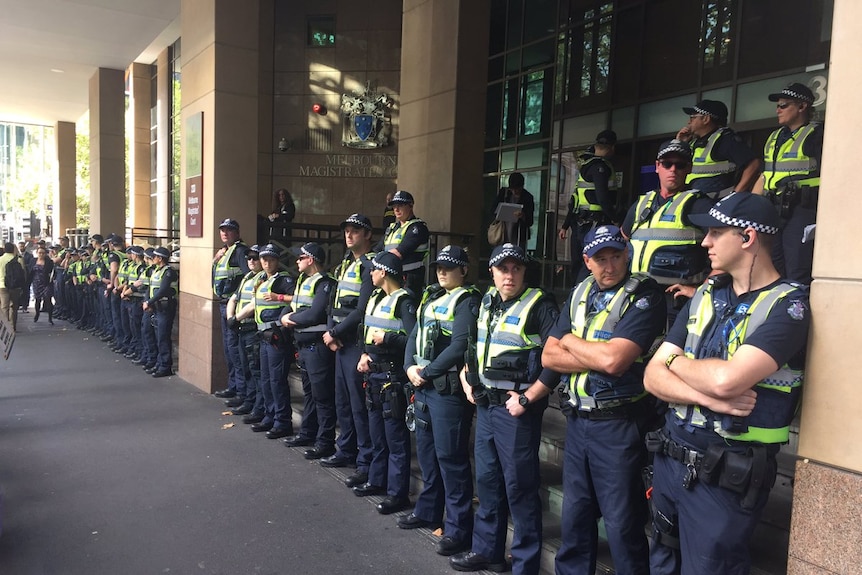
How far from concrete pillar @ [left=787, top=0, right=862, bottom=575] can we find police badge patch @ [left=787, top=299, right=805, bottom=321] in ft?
0.30

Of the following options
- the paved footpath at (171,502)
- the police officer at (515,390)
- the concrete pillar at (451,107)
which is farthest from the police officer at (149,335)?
the police officer at (515,390)

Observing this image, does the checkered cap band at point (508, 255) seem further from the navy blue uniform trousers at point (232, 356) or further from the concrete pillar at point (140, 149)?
the concrete pillar at point (140, 149)

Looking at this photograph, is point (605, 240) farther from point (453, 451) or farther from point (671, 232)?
point (453, 451)

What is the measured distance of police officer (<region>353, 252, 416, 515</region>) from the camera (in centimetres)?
514

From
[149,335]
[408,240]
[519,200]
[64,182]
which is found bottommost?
[149,335]

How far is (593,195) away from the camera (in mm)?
6203

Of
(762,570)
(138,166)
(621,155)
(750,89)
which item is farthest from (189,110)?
(138,166)

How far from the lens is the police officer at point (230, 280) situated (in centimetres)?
841

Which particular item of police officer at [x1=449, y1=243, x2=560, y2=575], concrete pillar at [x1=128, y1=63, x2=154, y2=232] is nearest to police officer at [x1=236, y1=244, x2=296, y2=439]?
police officer at [x1=449, y1=243, x2=560, y2=575]

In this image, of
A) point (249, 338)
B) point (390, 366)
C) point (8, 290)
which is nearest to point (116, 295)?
point (8, 290)

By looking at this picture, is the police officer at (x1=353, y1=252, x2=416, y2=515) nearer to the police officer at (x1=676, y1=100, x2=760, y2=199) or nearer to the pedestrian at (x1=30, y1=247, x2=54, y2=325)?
the police officer at (x1=676, y1=100, x2=760, y2=199)

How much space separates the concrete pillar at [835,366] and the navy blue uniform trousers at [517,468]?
1.52m

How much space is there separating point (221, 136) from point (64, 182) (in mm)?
→ 22542

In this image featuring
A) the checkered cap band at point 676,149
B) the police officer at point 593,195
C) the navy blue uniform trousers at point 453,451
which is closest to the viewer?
the checkered cap band at point 676,149
